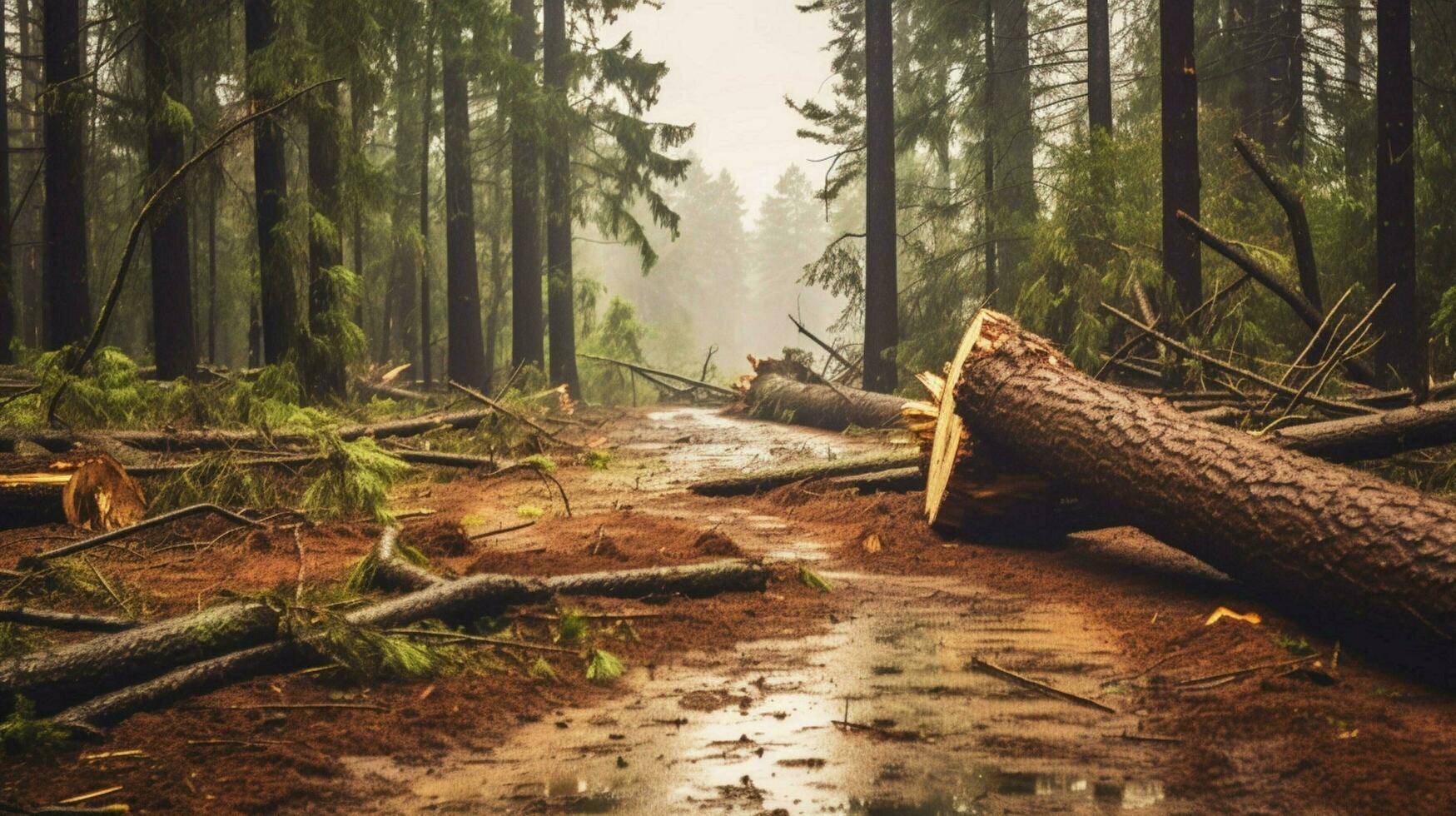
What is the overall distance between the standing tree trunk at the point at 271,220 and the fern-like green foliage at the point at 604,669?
9237mm

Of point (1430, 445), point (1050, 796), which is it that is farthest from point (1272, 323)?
point (1050, 796)

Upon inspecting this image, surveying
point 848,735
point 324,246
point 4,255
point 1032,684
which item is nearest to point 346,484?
point 324,246

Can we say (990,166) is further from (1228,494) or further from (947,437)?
(1228,494)

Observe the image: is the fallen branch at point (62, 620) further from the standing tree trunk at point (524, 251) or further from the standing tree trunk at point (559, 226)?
the standing tree trunk at point (559, 226)

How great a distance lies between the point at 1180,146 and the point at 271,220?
1058cm

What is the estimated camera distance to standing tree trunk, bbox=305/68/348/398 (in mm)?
12578

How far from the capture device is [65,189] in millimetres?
14430

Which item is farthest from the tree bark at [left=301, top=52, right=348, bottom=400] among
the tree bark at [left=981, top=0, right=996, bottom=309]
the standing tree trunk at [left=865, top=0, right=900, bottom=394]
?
the tree bark at [left=981, top=0, right=996, bottom=309]

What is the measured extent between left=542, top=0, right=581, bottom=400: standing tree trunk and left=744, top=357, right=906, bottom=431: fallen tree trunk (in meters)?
5.85

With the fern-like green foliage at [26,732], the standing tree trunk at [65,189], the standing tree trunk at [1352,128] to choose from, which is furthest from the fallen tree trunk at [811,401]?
the standing tree trunk at [65,189]

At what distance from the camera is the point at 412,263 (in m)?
28.5

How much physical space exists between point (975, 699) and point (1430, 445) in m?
3.98

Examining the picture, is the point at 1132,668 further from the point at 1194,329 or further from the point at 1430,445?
the point at 1194,329

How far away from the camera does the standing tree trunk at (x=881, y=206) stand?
62.4 ft
